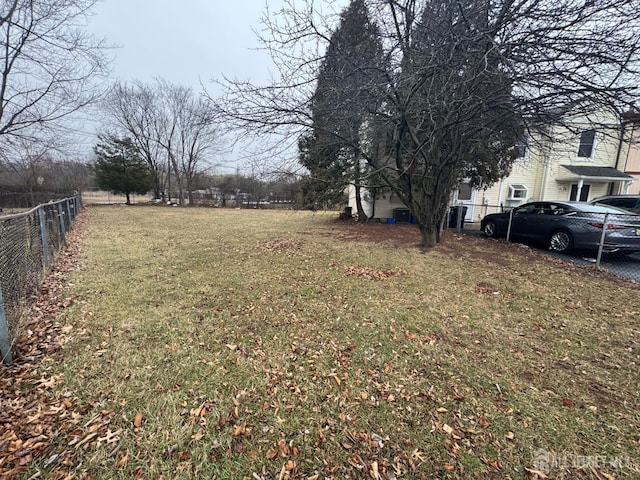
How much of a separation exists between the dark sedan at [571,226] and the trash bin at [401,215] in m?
4.57

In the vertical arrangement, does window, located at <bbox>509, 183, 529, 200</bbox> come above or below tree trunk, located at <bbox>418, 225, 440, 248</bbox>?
above

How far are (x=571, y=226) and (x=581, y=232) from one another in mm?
295

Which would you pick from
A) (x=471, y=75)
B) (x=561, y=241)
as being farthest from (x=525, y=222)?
(x=471, y=75)

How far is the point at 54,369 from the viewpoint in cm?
246

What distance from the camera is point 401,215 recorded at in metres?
13.7

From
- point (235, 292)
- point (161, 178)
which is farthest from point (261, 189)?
point (235, 292)

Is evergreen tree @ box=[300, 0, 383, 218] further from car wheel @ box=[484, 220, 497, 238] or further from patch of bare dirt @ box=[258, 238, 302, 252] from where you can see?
car wheel @ box=[484, 220, 497, 238]

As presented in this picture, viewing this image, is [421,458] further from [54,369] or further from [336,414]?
[54,369]

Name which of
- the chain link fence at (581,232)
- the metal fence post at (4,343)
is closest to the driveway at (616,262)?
the chain link fence at (581,232)

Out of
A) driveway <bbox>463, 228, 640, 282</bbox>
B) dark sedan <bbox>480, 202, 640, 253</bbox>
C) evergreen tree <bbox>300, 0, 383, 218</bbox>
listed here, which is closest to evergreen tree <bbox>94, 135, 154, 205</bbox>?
evergreen tree <bbox>300, 0, 383, 218</bbox>

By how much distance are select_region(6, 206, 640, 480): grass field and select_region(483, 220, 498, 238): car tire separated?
15.2 ft

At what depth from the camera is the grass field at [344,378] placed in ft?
5.69

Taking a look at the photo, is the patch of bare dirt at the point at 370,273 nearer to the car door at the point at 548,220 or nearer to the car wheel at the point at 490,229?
the car door at the point at 548,220

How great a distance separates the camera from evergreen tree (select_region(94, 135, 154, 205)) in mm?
25828
